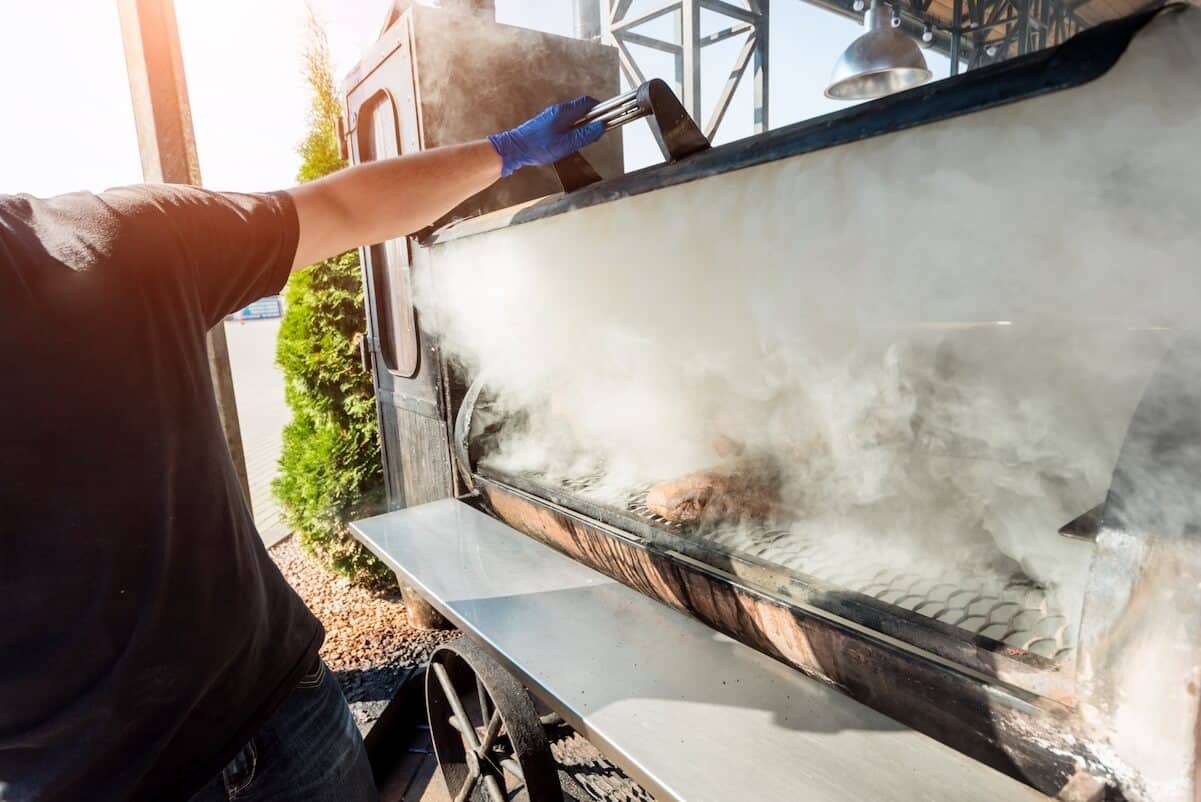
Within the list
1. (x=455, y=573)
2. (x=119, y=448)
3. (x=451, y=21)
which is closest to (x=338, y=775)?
(x=455, y=573)

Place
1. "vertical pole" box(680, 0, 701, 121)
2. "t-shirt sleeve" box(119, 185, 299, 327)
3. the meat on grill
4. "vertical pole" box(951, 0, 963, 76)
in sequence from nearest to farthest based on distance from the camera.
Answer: "t-shirt sleeve" box(119, 185, 299, 327), the meat on grill, "vertical pole" box(680, 0, 701, 121), "vertical pole" box(951, 0, 963, 76)

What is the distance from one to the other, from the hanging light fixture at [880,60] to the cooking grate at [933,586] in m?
4.60

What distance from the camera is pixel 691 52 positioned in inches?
200

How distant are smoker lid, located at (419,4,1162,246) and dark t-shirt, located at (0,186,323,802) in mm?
1033

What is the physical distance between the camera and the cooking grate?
109 centimetres

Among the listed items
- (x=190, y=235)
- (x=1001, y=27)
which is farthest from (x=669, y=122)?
(x=1001, y=27)

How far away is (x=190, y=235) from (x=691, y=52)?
4.76m

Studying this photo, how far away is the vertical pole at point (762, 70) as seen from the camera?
16.1ft

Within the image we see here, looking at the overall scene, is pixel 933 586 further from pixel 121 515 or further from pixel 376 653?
pixel 376 653

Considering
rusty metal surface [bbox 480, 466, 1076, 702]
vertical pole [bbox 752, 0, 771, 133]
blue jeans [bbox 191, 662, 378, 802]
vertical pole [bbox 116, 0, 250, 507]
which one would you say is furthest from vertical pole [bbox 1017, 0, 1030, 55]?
blue jeans [bbox 191, 662, 378, 802]

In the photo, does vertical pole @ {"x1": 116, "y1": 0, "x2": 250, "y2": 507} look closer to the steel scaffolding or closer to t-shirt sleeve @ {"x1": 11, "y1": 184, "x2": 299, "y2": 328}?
t-shirt sleeve @ {"x1": 11, "y1": 184, "x2": 299, "y2": 328}

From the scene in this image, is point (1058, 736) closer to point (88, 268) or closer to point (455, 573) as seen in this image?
point (455, 573)

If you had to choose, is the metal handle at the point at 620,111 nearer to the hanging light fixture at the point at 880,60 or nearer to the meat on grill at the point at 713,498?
the meat on grill at the point at 713,498

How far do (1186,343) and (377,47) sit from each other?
3338mm
